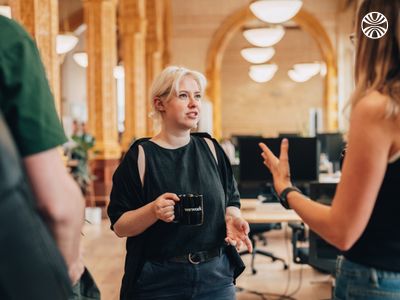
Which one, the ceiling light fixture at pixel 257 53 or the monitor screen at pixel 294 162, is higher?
the ceiling light fixture at pixel 257 53

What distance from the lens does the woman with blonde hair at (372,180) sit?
1.67 metres

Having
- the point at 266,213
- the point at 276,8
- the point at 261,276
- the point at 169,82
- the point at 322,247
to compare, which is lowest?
the point at 261,276

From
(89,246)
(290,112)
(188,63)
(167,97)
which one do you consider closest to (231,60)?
(290,112)

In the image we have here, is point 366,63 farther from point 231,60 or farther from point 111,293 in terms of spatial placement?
point 231,60

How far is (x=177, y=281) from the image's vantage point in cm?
264

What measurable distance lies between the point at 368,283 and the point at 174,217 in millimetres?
918

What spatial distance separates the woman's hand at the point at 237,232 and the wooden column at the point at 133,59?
39.4ft

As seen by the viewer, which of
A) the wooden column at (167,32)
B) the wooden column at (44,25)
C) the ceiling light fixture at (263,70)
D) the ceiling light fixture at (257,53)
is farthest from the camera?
the wooden column at (167,32)

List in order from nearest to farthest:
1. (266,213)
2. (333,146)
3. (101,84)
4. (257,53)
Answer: (266,213)
(333,146)
(101,84)
(257,53)

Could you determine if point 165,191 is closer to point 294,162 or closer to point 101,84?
point 294,162

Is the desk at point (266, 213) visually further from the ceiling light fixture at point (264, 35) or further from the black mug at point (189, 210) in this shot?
the ceiling light fixture at point (264, 35)

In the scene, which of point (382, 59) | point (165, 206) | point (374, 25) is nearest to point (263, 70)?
point (165, 206)

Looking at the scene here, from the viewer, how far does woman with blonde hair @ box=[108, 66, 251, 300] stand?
264 cm

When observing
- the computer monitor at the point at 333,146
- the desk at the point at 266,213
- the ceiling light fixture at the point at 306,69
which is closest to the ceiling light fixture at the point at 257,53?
the ceiling light fixture at the point at 306,69
